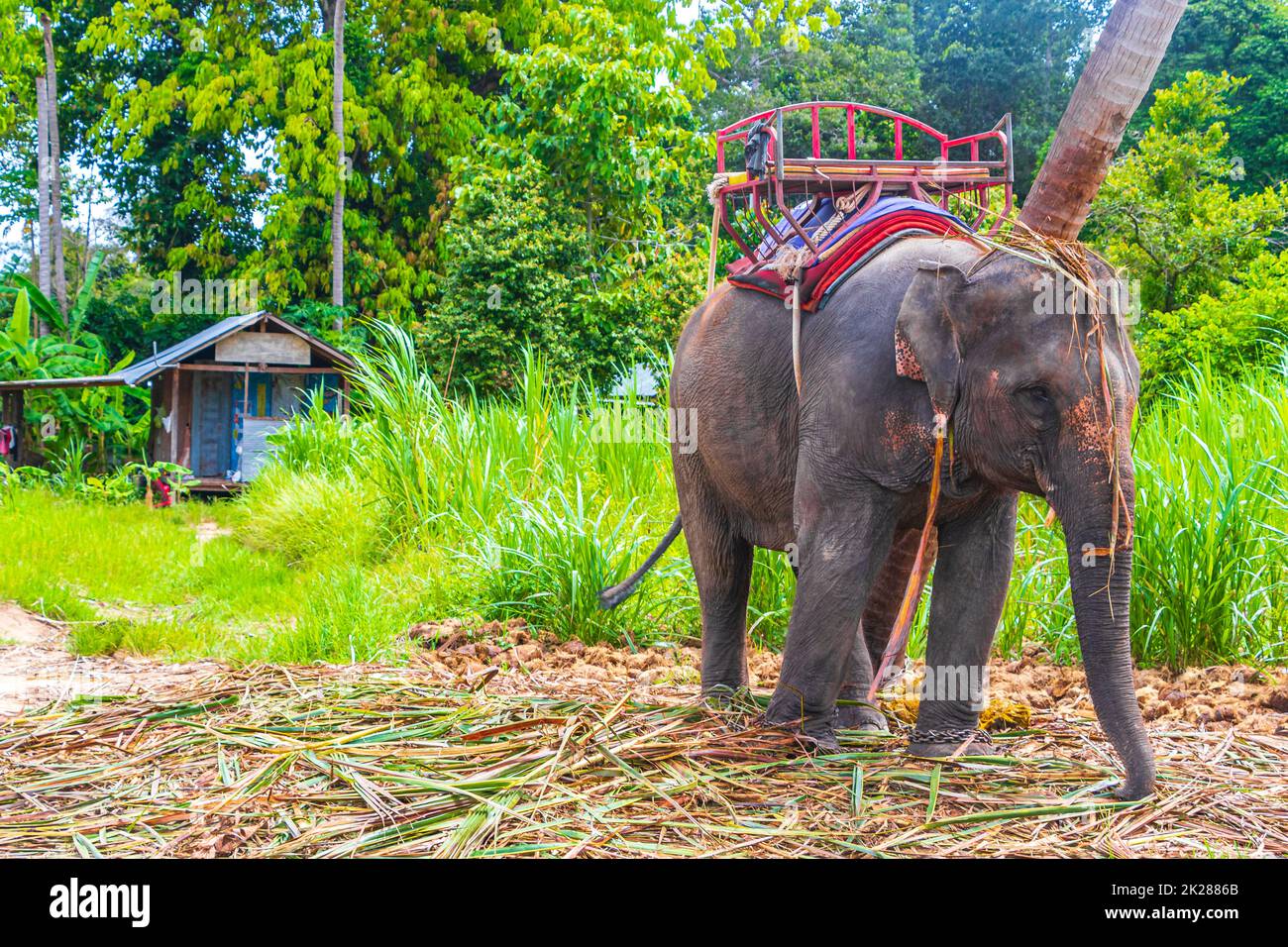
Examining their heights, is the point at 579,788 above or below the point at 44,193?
below

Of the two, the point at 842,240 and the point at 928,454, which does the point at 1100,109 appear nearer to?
the point at 842,240

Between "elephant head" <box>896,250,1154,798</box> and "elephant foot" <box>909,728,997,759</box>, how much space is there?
54 cm

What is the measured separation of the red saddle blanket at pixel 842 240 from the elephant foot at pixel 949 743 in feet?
4.49

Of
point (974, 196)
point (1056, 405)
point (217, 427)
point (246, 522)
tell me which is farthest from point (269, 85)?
point (1056, 405)

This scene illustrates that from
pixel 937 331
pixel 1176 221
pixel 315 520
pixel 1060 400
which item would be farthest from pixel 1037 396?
pixel 1176 221

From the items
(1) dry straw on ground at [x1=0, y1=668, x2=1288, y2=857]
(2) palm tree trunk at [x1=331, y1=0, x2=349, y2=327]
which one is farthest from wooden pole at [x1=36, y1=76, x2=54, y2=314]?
(1) dry straw on ground at [x1=0, y1=668, x2=1288, y2=857]

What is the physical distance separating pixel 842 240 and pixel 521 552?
3020 millimetres

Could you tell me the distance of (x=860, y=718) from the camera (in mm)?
4078

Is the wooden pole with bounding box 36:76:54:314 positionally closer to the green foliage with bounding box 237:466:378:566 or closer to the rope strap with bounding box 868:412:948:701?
the green foliage with bounding box 237:466:378:566

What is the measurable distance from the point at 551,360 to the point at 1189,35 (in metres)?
17.9

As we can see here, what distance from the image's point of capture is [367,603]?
21.2ft

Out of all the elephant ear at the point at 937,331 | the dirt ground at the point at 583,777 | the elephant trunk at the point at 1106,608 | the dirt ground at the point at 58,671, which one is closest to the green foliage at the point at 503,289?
the dirt ground at the point at 58,671

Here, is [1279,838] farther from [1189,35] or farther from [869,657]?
[1189,35]

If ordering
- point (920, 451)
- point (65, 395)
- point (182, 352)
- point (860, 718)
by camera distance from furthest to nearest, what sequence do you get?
point (65, 395)
point (182, 352)
point (860, 718)
point (920, 451)
